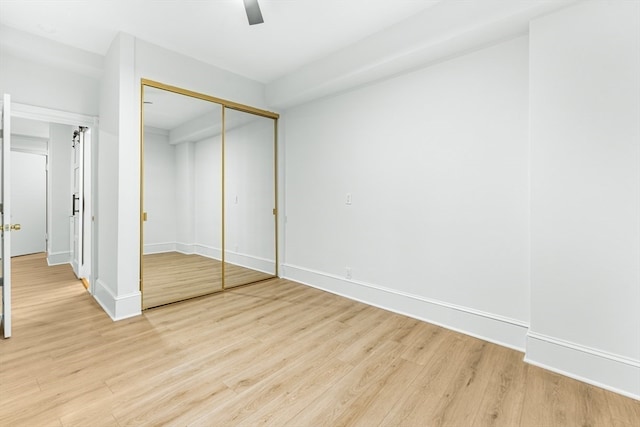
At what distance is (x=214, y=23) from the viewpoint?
276 centimetres

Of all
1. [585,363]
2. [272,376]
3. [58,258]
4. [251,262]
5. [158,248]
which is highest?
[158,248]

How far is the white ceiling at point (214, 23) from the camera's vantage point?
250 cm

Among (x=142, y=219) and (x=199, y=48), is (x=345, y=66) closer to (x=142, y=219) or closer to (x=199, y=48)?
(x=199, y=48)

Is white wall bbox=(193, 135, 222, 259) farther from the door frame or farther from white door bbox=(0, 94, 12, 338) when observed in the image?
white door bbox=(0, 94, 12, 338)

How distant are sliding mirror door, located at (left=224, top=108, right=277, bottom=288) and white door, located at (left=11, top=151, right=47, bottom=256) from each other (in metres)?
5.53

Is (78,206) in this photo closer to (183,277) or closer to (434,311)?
(183,277)

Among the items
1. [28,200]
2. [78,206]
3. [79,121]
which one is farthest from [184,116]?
[28,200]

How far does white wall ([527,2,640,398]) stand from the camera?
5.94ft

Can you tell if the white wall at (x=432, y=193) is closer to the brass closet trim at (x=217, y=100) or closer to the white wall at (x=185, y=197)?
the brass closet trim at (x=217, y=100)

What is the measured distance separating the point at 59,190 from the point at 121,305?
392 centimetres

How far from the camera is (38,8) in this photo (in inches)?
100

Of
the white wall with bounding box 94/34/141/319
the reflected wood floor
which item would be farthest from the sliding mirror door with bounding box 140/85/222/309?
the white wall with bounding box 94/34/141/319

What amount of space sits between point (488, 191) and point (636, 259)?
100 centimetres

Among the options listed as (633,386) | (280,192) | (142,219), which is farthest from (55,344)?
(633,386)
